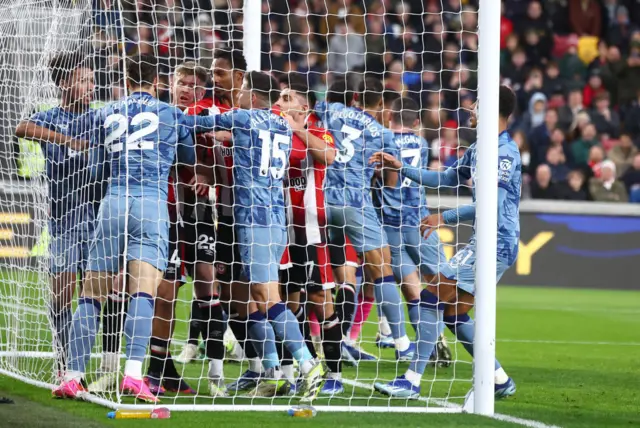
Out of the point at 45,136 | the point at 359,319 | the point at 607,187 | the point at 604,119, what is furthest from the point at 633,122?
the point at 45,136

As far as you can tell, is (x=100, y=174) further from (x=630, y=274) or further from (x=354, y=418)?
(x=630, y=274)

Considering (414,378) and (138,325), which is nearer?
(138,325)

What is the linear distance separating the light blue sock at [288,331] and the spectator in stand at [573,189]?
36.1 feet

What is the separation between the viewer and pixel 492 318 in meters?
6.54

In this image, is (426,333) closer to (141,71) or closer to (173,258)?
(173,258)

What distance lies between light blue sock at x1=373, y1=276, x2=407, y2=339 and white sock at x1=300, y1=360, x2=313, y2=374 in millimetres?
1396

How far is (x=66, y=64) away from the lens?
741cm

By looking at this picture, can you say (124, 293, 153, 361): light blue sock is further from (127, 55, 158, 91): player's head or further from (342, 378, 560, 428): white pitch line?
(342, 378, 560, 428): white pitch line

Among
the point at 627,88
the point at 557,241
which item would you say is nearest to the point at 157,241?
the point at 557,241

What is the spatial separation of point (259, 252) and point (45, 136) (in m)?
1.44

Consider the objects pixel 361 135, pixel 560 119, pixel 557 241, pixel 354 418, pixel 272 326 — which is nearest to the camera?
pixel 354 418

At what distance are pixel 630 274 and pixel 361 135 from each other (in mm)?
8851

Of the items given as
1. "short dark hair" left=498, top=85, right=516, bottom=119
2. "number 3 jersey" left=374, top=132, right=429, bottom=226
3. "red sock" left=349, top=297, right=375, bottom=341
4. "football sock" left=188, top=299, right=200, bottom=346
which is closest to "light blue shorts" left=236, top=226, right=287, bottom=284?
"football sock" left=188, top=299, right=200, bottom=346

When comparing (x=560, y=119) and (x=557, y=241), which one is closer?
(x=557, y=241)
